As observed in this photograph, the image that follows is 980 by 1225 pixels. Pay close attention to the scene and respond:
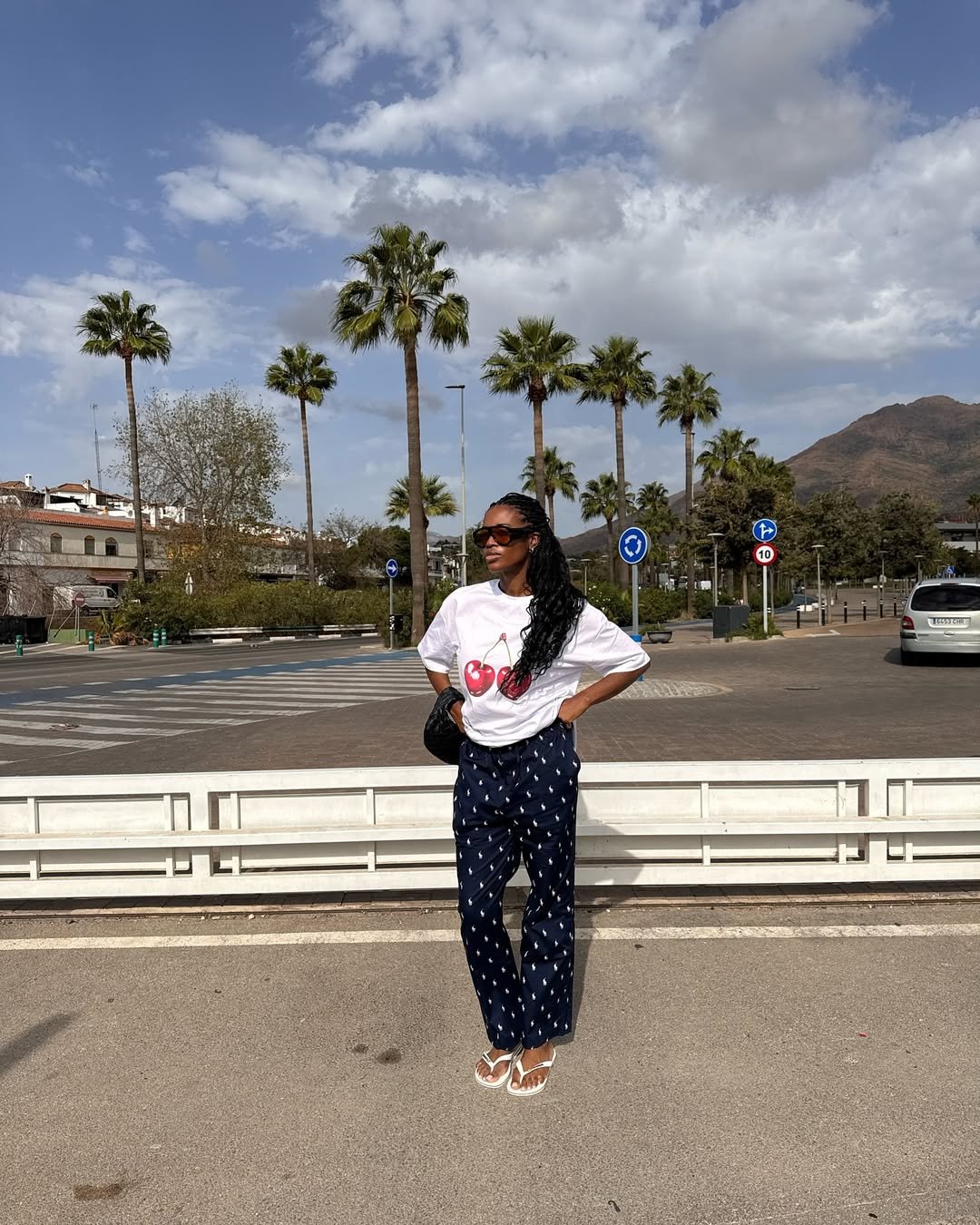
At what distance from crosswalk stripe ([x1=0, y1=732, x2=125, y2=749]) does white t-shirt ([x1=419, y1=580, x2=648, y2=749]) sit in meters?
9.30

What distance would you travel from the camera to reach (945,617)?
17.9 metres

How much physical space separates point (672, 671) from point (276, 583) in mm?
27806

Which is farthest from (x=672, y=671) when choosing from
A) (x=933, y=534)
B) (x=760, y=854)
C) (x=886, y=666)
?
(x=933, y=534)

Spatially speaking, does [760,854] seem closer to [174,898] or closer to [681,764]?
[681,764]

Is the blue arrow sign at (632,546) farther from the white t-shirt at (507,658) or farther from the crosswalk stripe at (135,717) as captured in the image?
the white t-shirt at (507,658)

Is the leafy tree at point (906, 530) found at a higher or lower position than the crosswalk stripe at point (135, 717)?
higher

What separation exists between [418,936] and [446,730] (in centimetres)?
153

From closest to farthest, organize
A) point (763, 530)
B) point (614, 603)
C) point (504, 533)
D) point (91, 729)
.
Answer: point (504, 533) → point (91, 729) → point (763, 530) → point (614, 603)

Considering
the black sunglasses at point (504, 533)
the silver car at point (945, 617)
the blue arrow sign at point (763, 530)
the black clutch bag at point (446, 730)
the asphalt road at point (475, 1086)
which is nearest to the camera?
the asphalt road at point (475, 1086)

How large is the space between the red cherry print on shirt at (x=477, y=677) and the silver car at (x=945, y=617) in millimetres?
16607

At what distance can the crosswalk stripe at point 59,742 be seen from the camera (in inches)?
441

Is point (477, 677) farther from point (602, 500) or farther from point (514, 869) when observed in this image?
point (602, 500)

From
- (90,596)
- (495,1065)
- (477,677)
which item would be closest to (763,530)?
(477,677)

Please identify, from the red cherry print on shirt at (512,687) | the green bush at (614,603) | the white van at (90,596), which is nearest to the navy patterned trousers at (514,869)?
the red cherry print on shirt at (512,687)
